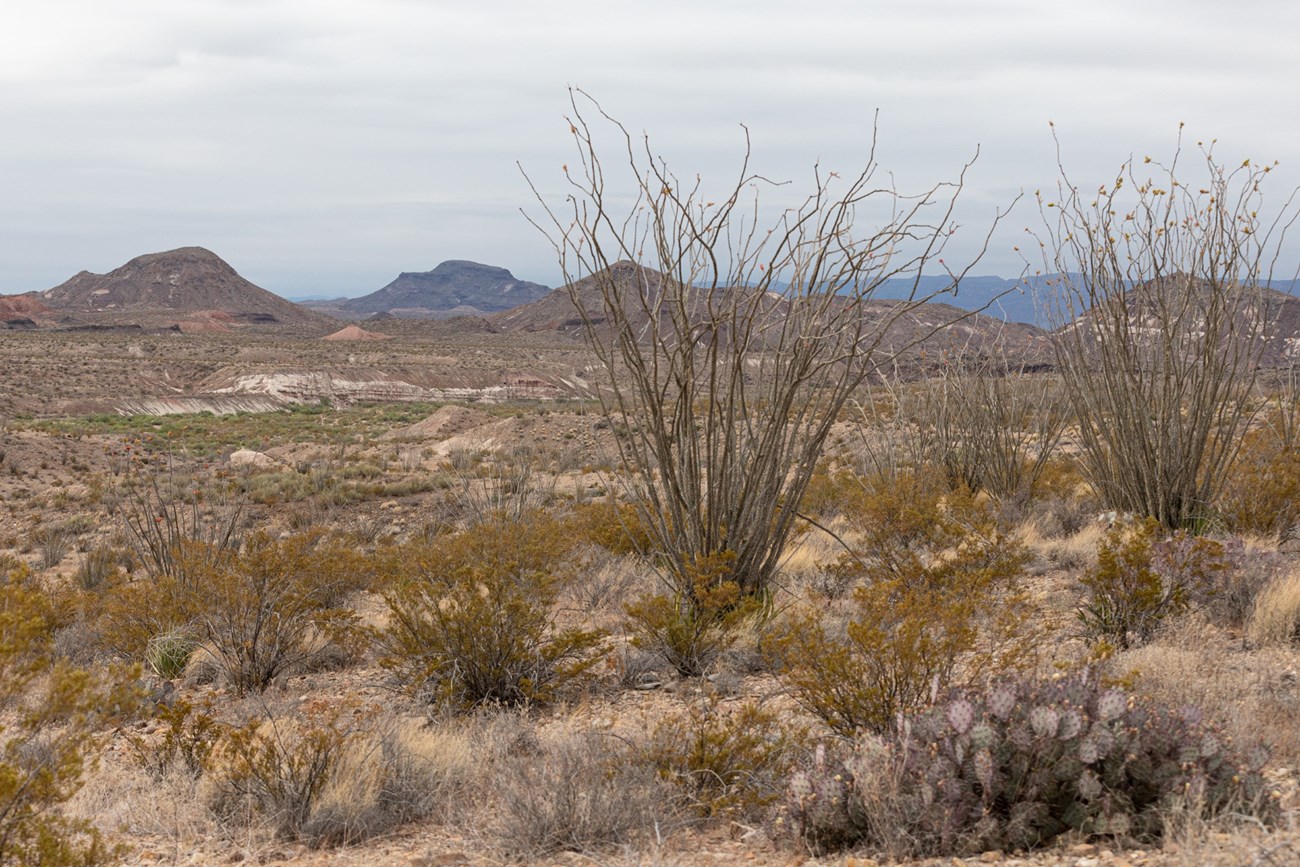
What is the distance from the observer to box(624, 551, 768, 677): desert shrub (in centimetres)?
599

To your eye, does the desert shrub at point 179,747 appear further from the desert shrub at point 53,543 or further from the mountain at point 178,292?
the mountain at point 178,292

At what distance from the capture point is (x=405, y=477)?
75.3ft

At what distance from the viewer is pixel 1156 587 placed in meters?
5.61

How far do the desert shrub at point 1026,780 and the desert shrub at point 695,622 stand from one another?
7.87 feet

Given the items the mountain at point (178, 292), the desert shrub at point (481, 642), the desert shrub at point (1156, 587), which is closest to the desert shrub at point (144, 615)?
the desert shrub at point (481, 642)

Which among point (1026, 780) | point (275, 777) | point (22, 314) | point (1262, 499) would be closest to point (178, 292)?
point (22, 314)

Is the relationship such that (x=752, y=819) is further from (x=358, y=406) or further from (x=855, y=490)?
(x=358, y=406)

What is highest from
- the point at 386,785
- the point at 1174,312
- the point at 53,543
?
the point at 1174,312

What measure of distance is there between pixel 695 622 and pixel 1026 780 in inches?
114

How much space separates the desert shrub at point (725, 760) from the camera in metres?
3.88

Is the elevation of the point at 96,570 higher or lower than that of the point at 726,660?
lower

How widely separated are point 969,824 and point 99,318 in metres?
120

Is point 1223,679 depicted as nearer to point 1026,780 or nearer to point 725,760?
point 1026,780

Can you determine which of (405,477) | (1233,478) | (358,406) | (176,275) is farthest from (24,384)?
(176,275)
